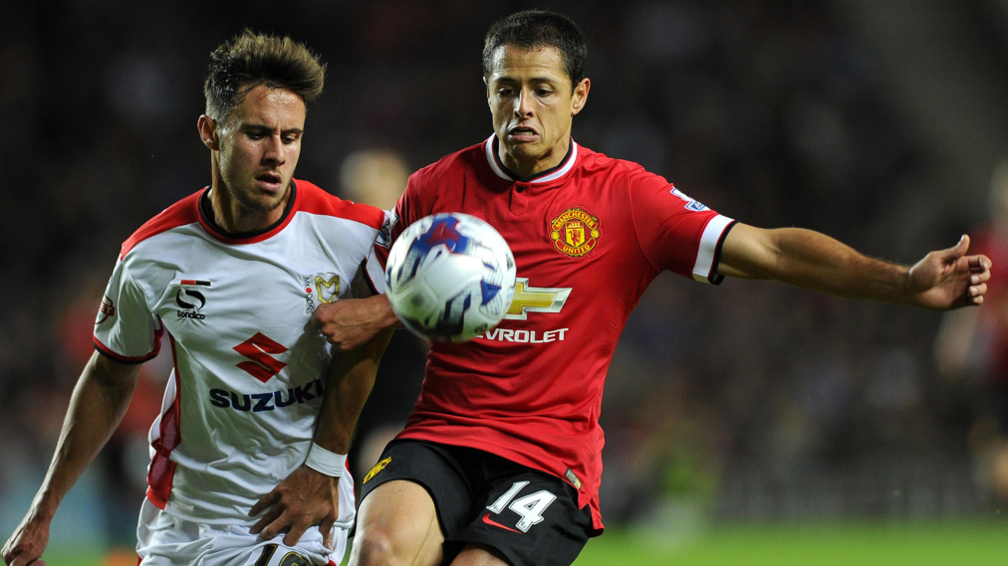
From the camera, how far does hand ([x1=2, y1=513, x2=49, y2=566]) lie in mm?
3834

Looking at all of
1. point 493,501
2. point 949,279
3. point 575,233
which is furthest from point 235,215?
point 949,279

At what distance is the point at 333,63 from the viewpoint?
14664 millimetres

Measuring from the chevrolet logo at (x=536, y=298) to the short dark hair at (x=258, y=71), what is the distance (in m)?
1.03

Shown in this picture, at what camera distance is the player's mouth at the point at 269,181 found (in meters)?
3.64

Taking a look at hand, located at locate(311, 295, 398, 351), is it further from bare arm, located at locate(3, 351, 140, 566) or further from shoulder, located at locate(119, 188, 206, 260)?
bare arm, located at locate(3, 351, 140, 566)

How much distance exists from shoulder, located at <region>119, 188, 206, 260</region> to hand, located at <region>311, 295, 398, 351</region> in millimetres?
601

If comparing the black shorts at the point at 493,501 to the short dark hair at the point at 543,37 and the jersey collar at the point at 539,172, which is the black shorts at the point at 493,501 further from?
the short dark hair at the point at 543,37

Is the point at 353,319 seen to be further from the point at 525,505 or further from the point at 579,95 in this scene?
the point at 579,95

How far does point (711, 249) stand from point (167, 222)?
1.95 metres

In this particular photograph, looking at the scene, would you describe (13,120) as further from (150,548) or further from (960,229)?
(960,229)

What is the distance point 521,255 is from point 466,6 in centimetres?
1205

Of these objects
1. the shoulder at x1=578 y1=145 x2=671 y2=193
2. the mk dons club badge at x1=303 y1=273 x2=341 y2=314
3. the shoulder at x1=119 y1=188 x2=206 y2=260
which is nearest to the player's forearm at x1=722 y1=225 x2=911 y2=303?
the shoulder at x1=578 y1=145 x2=671 y2=193

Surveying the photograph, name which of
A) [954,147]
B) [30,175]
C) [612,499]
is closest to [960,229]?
[954,147]

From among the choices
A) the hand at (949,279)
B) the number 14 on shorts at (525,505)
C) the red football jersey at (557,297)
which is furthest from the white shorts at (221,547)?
the hand at (949,279)
